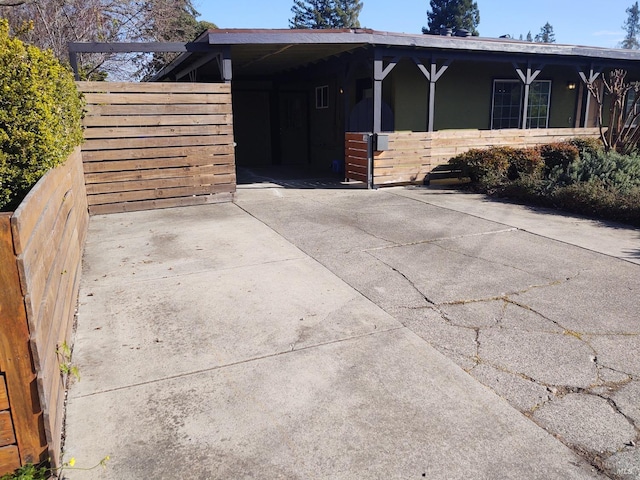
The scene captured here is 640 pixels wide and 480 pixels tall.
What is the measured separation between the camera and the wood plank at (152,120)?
7889 millimetres

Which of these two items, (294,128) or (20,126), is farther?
(294,128)

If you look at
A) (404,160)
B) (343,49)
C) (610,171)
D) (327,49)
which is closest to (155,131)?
(327,49)

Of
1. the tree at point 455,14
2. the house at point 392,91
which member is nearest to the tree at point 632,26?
the tree at point 455,14

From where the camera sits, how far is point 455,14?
52875 mm

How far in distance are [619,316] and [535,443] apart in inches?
77.4

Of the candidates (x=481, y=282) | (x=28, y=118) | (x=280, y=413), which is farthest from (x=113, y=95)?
(x=280, y=413)

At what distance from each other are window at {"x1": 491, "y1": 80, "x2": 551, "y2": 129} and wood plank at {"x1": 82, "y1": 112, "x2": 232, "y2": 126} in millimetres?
8392

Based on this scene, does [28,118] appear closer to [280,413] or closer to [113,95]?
[280,413]

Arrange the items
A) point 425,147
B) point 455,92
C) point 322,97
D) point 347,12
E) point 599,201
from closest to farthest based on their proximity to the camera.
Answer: point 599,201 < point 425,147 < point 455,92 < point 322,97 < point 347,12

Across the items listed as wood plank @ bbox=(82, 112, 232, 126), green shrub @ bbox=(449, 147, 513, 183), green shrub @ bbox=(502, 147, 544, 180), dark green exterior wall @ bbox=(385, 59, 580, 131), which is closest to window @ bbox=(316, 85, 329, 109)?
dark green exterior wall @ bbox=(385, 59, 580, 131)

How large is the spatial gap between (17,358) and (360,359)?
1920mm

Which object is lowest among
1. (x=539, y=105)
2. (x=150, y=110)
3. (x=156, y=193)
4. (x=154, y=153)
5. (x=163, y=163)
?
(x=156, y=193)

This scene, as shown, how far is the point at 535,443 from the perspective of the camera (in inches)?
94.2

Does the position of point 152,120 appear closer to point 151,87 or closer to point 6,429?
point 151,87
